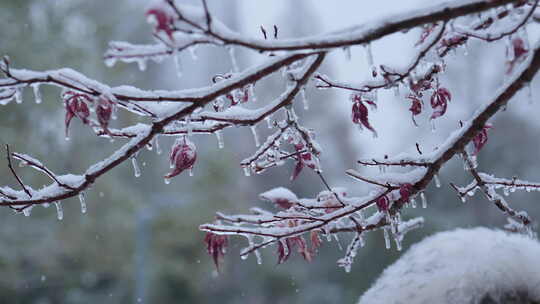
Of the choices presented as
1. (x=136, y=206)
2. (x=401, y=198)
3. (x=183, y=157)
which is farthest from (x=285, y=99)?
(x=136, y=206)

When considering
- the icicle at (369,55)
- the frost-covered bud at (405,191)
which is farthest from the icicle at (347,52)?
the frost-covered bud at (405,191)

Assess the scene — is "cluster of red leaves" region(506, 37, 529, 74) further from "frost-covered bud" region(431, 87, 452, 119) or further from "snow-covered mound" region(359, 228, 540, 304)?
"snow-covered mound" region(359, 228, 540, 304)

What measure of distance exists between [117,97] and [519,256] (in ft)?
4.38

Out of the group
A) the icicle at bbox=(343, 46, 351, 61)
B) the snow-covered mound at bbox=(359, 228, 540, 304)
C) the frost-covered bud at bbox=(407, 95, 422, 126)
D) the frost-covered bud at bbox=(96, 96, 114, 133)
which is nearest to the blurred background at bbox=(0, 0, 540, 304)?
the snow-covered mound at bbox=(359, 228, 540, 304)

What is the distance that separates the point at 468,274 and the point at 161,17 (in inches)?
48.4

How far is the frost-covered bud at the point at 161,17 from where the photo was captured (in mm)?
739

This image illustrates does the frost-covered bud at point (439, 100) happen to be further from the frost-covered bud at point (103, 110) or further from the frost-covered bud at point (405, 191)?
the frost-covered bud at point (103, 110)

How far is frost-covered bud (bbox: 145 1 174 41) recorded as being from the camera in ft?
2.43

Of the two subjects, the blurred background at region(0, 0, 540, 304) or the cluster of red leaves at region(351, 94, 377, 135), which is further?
the blurred background at region(0, 0, 540, 304)

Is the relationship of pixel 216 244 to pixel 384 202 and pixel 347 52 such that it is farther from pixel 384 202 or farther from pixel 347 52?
pixel 347 52

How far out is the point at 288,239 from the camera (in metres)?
1.23

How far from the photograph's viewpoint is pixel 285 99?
1.01 meters

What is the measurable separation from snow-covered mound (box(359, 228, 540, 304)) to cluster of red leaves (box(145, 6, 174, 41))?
1132 millimetres

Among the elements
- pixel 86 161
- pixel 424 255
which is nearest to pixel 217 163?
pixel 86 161
